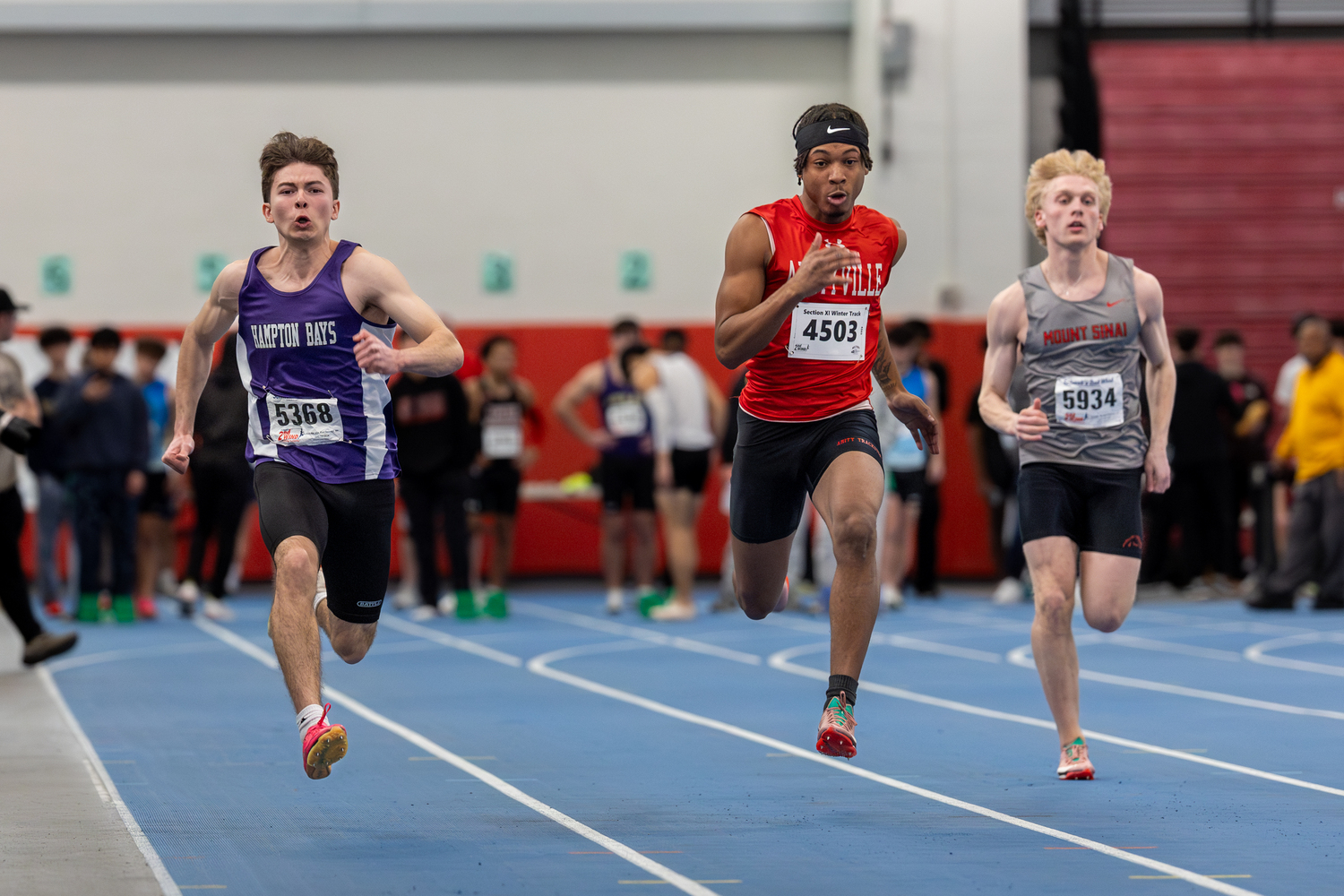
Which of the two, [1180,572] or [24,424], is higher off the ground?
[24,424]

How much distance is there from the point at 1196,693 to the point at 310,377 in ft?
17.1

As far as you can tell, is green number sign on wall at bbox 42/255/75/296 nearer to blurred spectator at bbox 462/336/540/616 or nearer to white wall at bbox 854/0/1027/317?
blurred spectator at bbox 462/336/540/616

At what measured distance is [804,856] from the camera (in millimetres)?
4699

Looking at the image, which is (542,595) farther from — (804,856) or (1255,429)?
(804,856)

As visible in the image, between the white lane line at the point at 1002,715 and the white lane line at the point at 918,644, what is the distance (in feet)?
1.55

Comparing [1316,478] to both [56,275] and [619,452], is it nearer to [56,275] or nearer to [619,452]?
[619,452]

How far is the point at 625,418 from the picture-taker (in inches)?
520

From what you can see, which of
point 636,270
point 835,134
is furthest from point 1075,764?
point 636,270

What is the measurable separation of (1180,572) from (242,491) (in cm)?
794

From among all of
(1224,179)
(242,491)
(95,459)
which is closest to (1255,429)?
(1224,179)

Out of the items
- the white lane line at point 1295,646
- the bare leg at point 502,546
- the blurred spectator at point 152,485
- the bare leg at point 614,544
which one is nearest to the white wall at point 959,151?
the bare leg at point 614,544

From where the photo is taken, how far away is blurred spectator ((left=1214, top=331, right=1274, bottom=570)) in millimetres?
14969

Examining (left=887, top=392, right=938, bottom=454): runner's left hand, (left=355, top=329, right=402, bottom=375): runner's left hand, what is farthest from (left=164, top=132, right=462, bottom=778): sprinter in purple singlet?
(left=887, top=392, right=938, bottom=454): runner's left hand

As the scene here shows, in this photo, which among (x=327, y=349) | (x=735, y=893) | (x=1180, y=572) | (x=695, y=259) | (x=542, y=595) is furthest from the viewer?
(x=695, y=259)
